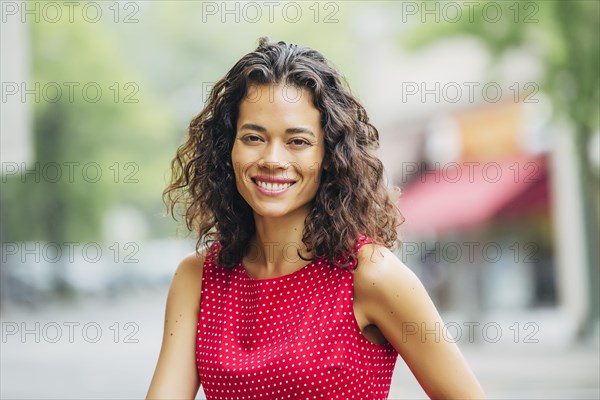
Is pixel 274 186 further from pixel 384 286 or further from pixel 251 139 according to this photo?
pixel 384 286

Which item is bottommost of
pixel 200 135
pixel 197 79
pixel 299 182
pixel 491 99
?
pixel 299 182

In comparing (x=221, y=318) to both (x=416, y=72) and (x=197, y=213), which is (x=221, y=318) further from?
(x=416, y=72)

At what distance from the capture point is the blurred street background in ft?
39.0

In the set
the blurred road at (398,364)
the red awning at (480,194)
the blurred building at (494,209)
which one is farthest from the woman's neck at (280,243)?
the red awning at (480,194)

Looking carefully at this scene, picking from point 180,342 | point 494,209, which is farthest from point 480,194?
point 180,342

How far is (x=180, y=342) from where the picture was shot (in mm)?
2756

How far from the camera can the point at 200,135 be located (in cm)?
295

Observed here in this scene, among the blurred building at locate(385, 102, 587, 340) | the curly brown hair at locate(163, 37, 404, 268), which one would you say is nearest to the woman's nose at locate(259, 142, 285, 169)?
the curly brown hair at locate(163, 37, 404, 268)

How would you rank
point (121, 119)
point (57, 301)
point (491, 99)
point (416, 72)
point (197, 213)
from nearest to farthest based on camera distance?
1. point (197, 213)
2. point (491, 99)
3. point (416, 72)
4. point (121, 119)
5. point (57, 301)

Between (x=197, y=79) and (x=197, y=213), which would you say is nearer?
(x=197, y=213)

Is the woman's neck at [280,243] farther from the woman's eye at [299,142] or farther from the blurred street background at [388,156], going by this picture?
the blurred street background at [388,156]

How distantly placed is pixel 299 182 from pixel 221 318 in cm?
44

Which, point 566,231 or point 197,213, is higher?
point 566,231

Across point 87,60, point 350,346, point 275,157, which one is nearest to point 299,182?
point 275,157
